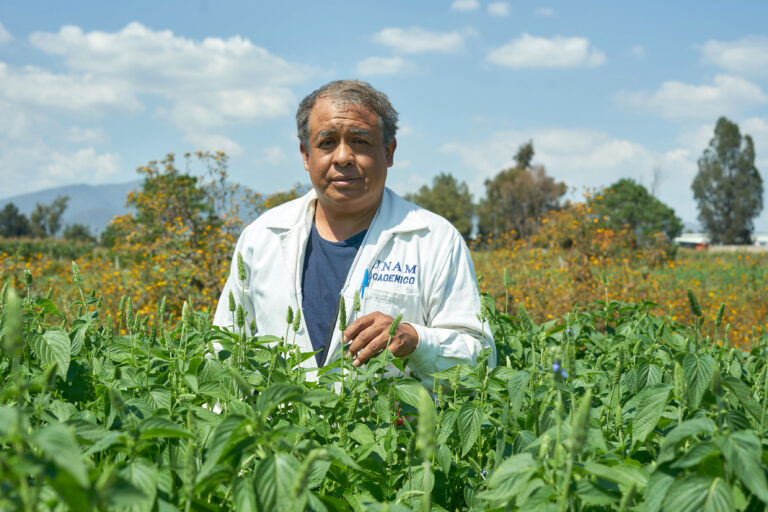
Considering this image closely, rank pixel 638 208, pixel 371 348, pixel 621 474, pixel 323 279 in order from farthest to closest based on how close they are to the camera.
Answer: pixel 638 208 → pixel 323 279 → pixel 371 348 → pixel 621 474

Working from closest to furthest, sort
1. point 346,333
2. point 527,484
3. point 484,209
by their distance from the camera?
point 527,484 < point 346,333 < point 484,209

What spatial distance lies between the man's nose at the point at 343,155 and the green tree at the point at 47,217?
72.5m

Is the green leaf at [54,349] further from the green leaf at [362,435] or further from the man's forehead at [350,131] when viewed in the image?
the man's forehead at [350,131]

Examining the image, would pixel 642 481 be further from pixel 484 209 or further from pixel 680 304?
pixel 484 209

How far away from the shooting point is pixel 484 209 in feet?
168

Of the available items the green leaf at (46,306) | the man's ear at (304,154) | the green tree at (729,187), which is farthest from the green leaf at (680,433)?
the green tree at (729,187)

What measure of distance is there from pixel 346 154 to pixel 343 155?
2 cm

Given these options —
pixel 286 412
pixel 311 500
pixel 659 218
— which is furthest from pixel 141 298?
pixel 659 218

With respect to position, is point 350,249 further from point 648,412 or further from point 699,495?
point 699,495

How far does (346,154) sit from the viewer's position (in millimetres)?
2861

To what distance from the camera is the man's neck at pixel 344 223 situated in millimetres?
3121

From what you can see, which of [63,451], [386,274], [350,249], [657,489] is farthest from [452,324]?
[63,451]

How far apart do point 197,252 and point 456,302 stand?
5430 mm

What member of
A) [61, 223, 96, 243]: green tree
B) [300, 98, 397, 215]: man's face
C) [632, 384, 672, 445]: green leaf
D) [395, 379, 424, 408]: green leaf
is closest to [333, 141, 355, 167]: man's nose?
[300, 98, 397, 215]: man's face
